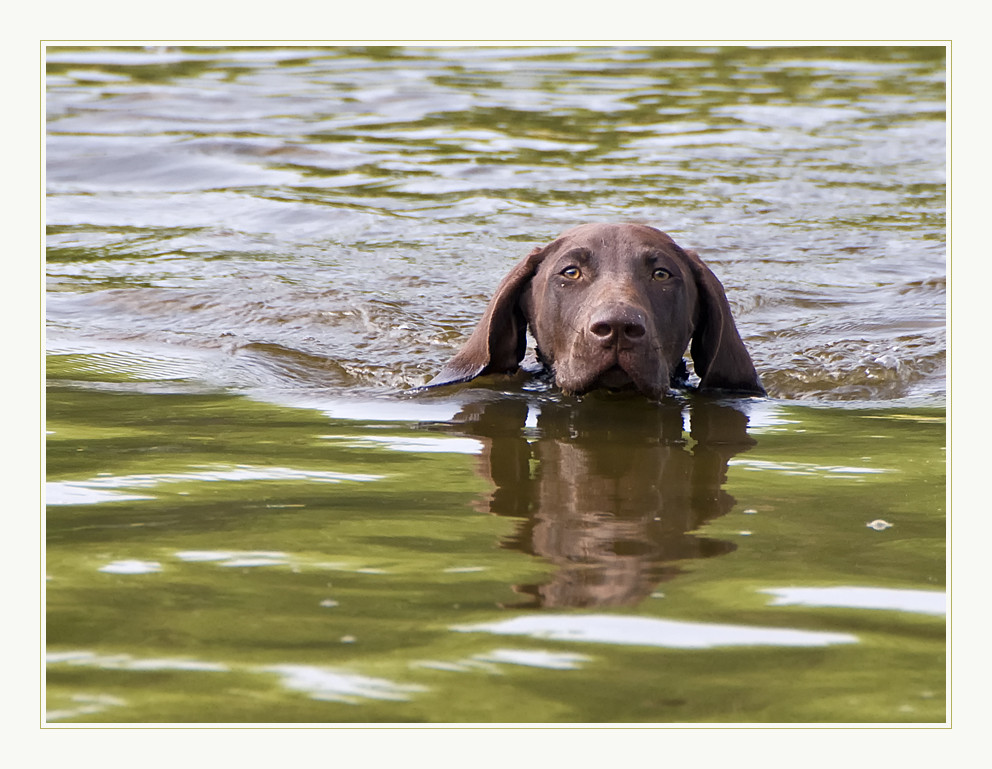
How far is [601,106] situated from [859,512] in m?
12.3

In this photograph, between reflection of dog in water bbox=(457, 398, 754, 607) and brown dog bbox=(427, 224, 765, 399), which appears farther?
brown dog bbox=(427, 224, 765, 399)

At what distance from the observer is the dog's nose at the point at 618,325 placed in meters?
5.38

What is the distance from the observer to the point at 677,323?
6.02 meters

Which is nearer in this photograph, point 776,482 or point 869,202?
point 776,482

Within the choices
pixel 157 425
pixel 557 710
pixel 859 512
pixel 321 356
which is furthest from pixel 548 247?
pixel 557 710

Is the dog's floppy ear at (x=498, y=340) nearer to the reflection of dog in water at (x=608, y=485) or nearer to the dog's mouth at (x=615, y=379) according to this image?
the reflection of dog in water at (x=608, y=485)

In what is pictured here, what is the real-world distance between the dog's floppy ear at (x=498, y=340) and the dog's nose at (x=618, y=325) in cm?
97

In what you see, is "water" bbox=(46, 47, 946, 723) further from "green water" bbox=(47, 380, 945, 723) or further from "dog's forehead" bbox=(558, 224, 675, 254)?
"dog's forehead" bbox=(558, 224, 675, 254)

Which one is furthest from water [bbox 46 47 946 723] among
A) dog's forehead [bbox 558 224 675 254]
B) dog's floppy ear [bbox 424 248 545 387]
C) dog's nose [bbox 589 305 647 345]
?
dog's forehead [bbox 558 224 675 254]

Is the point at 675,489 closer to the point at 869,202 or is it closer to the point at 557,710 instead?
the point at 557,710

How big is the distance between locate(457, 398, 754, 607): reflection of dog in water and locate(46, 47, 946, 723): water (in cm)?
2

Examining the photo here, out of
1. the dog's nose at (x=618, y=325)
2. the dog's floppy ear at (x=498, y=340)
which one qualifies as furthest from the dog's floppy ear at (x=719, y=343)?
the dog's nose at (x=618, y=325)

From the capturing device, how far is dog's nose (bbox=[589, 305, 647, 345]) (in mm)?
5383

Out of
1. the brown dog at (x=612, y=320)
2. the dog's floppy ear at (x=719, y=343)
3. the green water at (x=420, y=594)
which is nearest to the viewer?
the green water at (x=420, y=594)
